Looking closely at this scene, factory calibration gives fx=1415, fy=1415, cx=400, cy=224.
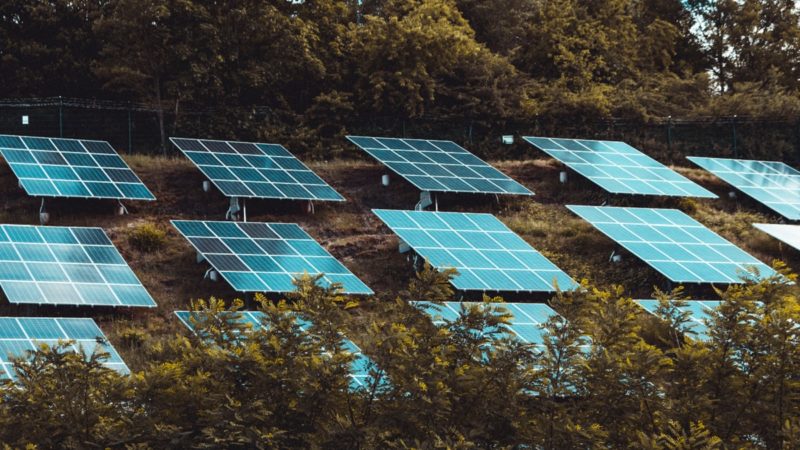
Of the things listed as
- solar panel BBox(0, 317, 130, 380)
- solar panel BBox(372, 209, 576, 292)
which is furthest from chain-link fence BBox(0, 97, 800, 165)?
solar panel BBox(0, 317, 130, 380)

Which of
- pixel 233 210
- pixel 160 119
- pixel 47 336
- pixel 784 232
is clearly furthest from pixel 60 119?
pixel 784 232

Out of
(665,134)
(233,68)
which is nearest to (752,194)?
(665,134)

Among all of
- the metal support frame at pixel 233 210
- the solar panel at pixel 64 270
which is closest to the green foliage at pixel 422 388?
the solar panel at pixel 64 270

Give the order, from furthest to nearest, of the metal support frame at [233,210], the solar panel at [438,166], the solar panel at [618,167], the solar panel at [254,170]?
the solar panel at [618,167] → the solar panel at [438,166] → the solar panel at [254,170] → the metal support frame at [233,210]

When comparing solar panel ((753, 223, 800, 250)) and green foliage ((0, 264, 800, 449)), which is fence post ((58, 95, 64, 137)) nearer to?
solar panel ((753, 223, 800, 250))

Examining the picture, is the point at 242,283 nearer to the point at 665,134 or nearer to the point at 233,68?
the point at 233,68

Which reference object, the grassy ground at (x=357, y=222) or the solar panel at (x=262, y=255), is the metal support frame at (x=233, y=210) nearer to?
the grassy ground at (x=357, y=222)

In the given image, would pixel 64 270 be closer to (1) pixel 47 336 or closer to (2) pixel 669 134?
(1) pixel 47 336
